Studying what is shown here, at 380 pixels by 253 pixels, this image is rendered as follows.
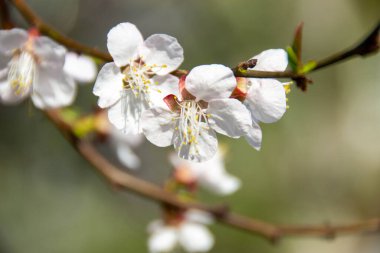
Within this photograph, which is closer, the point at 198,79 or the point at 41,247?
the point at 198,79

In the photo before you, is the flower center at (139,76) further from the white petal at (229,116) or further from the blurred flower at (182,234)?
the blurred flower at (182,234)

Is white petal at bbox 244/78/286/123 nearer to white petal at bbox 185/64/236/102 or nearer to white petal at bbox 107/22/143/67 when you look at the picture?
white petal at bbox 185/64/236/102

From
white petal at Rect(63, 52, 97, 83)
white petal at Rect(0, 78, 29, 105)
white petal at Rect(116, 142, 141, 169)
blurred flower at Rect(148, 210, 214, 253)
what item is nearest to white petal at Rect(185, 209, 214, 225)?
blurred flower at Rect(148, 210, 214, 253)

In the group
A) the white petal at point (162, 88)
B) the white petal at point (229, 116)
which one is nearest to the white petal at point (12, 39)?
the white petal at point (162, 88)

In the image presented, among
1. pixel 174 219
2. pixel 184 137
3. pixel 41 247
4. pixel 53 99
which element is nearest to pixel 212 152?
pixel 184 137

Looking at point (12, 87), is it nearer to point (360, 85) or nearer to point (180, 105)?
point (180, 105)

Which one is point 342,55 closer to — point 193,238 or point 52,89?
point 52,89
